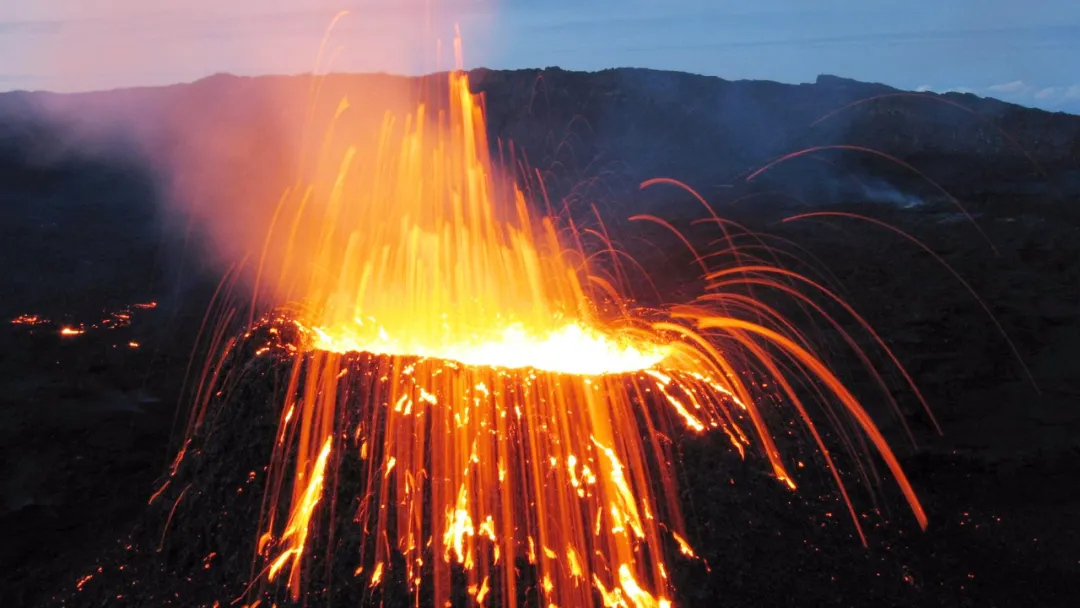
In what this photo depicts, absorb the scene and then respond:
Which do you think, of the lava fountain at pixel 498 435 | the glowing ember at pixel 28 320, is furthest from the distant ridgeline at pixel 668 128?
the lava fountain at pixel 498 435

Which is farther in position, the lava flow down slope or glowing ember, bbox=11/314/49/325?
glowing ember, bbox=11/314/49/325

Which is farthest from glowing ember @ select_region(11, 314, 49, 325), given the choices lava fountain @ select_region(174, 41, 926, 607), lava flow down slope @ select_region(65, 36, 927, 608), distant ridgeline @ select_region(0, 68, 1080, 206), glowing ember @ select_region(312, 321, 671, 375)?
distant ridgeline @ select_region(0, 68, 1080, 206)

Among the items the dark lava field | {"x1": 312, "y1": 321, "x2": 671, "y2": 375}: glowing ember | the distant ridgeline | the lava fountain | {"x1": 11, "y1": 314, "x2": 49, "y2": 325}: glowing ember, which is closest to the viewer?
the lava fountain

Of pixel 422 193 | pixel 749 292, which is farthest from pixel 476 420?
pixel 422 193

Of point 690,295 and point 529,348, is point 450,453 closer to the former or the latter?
point 529,348

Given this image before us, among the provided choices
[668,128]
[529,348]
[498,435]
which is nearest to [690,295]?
[529,348]

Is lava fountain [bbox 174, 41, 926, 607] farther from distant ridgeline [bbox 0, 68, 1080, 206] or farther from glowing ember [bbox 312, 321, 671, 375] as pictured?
distant ridgeline [bbox 0, 68, 1080, 206]

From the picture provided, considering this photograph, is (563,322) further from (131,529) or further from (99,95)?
(99,95)

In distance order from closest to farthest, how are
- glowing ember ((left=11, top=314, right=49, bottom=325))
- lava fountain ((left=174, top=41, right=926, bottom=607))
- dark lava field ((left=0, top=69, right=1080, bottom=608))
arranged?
lava fountain ((left=174, top=41, right=926, bottom=607))
dark lava field ((left=0, top=69, right=1080, bottom=608))
glowing ember ((left=11, top=314, right=49, bottom=325))
